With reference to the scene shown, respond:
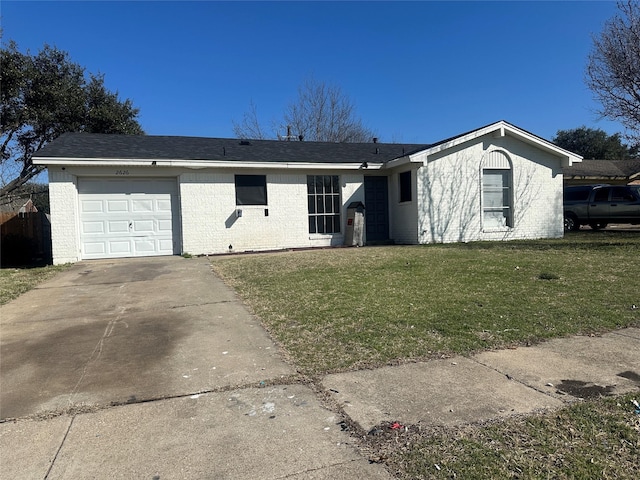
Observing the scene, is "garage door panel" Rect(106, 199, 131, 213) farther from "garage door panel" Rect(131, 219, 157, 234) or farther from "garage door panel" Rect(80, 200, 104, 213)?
"garage door panel" Rect(131, 219, 157, 234)

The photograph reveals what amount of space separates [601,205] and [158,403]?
20.8 meters

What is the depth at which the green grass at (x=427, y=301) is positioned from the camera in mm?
4688

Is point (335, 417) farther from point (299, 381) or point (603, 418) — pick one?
point (603, 418)

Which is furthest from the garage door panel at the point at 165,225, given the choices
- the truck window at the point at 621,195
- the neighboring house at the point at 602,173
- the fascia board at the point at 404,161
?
the neighboring house at the point at 602,173

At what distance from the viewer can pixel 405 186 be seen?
15773 millimetres

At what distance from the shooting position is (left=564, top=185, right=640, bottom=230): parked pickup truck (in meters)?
18.1

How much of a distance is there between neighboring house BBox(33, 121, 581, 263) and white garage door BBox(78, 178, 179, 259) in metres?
0.03

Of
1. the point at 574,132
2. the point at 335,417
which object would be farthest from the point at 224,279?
the point at 574,132

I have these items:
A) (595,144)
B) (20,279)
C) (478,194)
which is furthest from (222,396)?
(595,144)

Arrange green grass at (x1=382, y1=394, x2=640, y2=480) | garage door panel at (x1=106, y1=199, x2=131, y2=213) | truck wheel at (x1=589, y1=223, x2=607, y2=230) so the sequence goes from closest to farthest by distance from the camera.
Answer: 1. green grass at (x1=382, y1=394, x2=640, y2=480)
2. garage door panel at (x1=106, y1=199, x2=131, y2=213)
3. truck wheel at (x1=589, y1=223, x2=607, y2=230)

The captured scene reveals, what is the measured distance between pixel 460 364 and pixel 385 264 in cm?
621

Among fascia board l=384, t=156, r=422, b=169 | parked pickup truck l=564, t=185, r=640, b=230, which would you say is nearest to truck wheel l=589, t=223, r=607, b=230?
parked pickup truck l=564, t=185, r=640, b=230

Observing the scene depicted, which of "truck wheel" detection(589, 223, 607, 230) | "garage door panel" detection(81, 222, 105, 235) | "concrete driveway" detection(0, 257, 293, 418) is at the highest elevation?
"garage door panel" detection(81, 222, 105, 235)

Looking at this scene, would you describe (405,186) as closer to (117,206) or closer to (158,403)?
(117,206)
